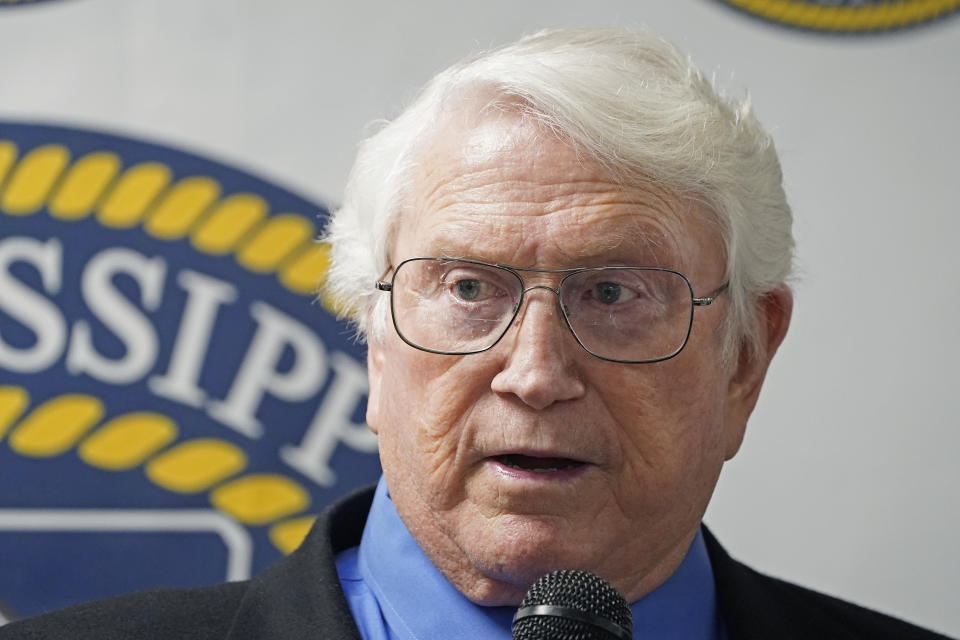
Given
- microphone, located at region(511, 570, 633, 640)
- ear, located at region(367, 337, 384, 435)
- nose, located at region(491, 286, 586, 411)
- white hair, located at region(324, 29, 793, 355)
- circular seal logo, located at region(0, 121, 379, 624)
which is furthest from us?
circular seal logo, located at region(0, 121, 379, 624)

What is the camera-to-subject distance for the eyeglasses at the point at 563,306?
1.16 m

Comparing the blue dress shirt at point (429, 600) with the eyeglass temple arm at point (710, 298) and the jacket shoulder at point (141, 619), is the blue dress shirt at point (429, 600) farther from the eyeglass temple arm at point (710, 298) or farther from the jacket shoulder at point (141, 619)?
the eyeglass temple arm at point (710, 298)

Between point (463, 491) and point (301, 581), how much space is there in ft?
0.88

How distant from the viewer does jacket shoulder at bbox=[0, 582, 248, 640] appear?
1234 mm

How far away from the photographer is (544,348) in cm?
111

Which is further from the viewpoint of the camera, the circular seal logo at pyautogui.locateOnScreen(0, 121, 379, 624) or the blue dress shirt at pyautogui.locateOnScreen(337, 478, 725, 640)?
the circular seal logo at pyautogui.locateOnScreen(0, 121, 379, 624)

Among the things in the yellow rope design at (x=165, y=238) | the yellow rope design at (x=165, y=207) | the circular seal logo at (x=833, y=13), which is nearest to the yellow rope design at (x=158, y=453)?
the yellow rope design at (x=165, y=238)

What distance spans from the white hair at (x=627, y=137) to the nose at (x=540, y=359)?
19 cm

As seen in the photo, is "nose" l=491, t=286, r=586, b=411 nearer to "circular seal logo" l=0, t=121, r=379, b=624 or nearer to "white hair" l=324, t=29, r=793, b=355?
"white hair" l=324, t=29, r=793, b=355

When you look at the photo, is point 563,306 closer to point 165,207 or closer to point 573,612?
point 573,612

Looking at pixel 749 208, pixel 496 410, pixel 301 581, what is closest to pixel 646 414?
pixel 496 410

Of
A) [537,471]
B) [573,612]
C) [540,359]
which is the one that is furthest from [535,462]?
[573,612]

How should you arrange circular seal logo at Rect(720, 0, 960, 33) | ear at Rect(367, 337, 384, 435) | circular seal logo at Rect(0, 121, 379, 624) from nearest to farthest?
ear at Rect(367, 337, 384, 435) < circular seal logo at Rect(0, 121, 379, 624) < circular seal logo at Rect(720, 0, 960, 33)

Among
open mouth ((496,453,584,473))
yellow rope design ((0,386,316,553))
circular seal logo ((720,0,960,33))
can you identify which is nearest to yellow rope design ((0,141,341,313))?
yellow rope design ((0,386,316,553))
